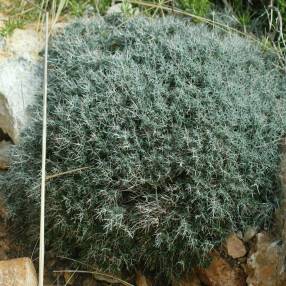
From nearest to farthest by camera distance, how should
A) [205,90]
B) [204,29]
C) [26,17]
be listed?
[205,90], [204,29], [26,17]

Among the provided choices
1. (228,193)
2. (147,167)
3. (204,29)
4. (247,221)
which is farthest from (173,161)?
(204,29)

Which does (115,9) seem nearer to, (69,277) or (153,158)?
(153,158)

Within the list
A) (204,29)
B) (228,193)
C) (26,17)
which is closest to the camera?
(228,193)

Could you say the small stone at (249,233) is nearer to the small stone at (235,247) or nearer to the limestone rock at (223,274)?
the small stone at (235,247)

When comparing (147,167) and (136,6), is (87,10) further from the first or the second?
(147,167)

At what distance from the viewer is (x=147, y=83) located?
2.43 m

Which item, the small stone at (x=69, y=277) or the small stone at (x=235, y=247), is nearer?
the small stone at (x=235, y=247)

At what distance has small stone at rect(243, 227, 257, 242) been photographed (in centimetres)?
228

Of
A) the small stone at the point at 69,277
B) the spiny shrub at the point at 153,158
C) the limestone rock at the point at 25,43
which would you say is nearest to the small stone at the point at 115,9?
the limestone rock at the point at 25,43

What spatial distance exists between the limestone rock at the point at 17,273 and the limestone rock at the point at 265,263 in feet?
3.06

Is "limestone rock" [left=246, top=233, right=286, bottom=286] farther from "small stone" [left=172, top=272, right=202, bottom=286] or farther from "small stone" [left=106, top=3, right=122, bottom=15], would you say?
"small stone" [left=106, top=3, right=122, bottom=15]

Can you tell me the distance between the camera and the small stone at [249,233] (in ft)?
7.47

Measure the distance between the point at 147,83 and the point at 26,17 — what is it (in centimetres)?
111

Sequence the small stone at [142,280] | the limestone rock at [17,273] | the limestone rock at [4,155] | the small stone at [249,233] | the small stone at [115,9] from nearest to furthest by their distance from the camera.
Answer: the limestone rock at [17,273] < the small stone at [249,233] < the small stone at [142,280] < the limestone rock at [4,155] < the small stone at [115,9]
